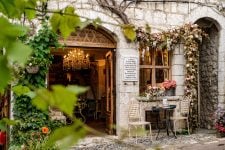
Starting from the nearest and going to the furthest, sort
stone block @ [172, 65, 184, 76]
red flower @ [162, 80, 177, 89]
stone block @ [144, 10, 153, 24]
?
red flower @ [162, 80, 177, 89], stone block @ [144, 10, 153, 24], stone block @ [172, 65, 184, 76]

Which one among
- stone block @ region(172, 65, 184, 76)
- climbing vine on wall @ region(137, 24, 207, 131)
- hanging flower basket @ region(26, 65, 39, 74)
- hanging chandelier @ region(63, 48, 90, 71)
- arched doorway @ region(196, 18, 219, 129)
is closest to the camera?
hanging flower basket @ region(26, 65, 39, 74)

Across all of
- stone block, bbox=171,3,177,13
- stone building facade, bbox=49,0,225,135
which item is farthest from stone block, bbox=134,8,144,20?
stone block, bbox=171,3,177,13

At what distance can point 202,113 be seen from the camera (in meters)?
9.61

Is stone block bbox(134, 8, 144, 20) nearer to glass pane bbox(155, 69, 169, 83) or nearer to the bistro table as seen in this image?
glass pane bbox(155, 69, 169, 83)

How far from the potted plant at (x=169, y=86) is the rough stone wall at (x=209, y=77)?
4.75 feet

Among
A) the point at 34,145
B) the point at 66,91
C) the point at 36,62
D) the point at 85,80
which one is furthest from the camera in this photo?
the point at 85,80

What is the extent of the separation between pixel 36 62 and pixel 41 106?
6588 mm

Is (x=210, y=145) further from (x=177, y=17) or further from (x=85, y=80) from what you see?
(x=85, y=80)

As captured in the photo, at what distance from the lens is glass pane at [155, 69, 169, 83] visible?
8.45m

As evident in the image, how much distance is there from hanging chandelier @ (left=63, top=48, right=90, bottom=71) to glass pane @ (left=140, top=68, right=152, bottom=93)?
119 inches

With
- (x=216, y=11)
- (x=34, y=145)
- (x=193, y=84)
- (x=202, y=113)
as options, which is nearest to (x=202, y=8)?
(x=216, y=11)

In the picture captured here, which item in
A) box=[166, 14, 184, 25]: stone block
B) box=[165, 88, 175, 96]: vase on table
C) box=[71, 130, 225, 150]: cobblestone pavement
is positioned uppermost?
box=[166, 14, 184, 25]: stone block

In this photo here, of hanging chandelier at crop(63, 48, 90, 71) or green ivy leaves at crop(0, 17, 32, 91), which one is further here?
A: hanging chandelier at crop(63, 48, 90, 71)

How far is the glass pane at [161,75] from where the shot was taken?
845cm
